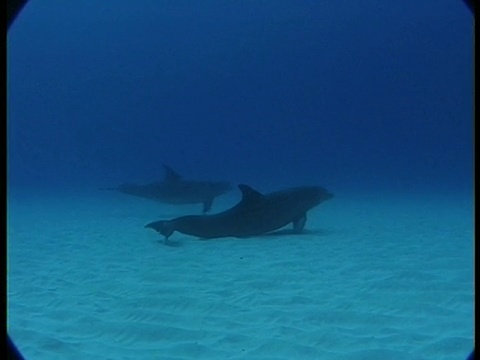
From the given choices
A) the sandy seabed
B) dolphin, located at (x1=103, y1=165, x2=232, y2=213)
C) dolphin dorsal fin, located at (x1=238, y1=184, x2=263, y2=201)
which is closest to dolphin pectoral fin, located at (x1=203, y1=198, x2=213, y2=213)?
dolphin, located at (x1=103, y1=165, x2=232, y2=213)

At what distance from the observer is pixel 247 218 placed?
7.60 meters

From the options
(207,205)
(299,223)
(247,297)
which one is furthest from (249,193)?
(207,205)

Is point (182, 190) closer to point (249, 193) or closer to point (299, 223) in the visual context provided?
point (299, 223)

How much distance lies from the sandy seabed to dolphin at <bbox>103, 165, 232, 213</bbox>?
9.29 ft

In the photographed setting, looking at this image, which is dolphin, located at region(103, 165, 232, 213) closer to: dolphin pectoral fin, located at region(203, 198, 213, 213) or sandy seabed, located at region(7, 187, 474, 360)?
dolphin pectoral fin, located at region(203, 198, 213, 213)

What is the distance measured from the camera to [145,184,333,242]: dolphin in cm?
750

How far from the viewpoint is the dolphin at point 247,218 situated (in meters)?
7.50

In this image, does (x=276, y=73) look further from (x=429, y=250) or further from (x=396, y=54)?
(x=429, y=250)

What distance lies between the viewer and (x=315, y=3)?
101 m

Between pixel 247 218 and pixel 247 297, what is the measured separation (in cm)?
276

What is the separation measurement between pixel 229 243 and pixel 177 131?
96.4 metres

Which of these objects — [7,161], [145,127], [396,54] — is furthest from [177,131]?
[7,161]

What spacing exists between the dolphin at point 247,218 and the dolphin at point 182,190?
3.56 m

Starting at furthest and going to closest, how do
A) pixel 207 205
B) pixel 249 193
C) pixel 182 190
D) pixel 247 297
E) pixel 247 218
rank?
pixel 182 190
pixel 207 205
pixel 247 218
pixel 249 193
pixel 247 297
